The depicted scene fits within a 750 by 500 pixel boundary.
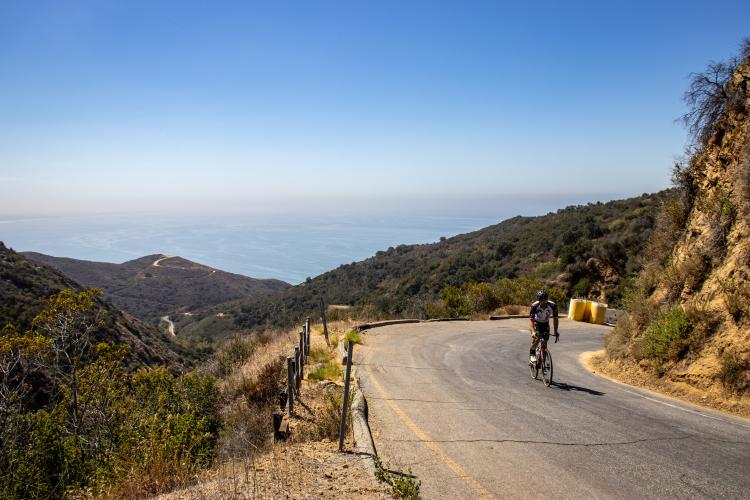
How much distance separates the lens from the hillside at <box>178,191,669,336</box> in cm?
3516

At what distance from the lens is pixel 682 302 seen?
10.6 m

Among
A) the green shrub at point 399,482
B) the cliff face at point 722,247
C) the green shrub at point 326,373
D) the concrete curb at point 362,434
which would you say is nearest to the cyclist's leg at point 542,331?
the cliff face at point 722,247

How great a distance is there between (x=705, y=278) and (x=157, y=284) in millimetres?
100498

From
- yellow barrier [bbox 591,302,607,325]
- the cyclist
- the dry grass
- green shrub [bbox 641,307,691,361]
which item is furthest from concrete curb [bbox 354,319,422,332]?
green shrub [bbox 641,307,691,361]

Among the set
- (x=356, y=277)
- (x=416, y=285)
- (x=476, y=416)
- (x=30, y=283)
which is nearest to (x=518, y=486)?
(x=476, y=416)

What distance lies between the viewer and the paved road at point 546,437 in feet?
17.3

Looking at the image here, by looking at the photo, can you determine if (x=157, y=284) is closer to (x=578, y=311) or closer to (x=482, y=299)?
(x=482, y=299)

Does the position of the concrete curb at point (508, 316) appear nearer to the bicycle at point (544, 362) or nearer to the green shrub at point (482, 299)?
the green shrub at point (482, 299)

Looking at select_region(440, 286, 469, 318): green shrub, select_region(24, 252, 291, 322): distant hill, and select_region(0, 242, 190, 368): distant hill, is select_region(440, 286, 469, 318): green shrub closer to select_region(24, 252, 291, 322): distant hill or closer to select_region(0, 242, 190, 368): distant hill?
select_region(0, 242, 190, 368): distant hill

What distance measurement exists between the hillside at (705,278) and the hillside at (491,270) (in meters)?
5.83

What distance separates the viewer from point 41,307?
88.7 feet

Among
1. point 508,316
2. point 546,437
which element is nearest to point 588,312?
point 508,316

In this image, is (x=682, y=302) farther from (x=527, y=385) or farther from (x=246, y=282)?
(x=246, y=282)

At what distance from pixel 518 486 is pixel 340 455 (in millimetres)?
2258
